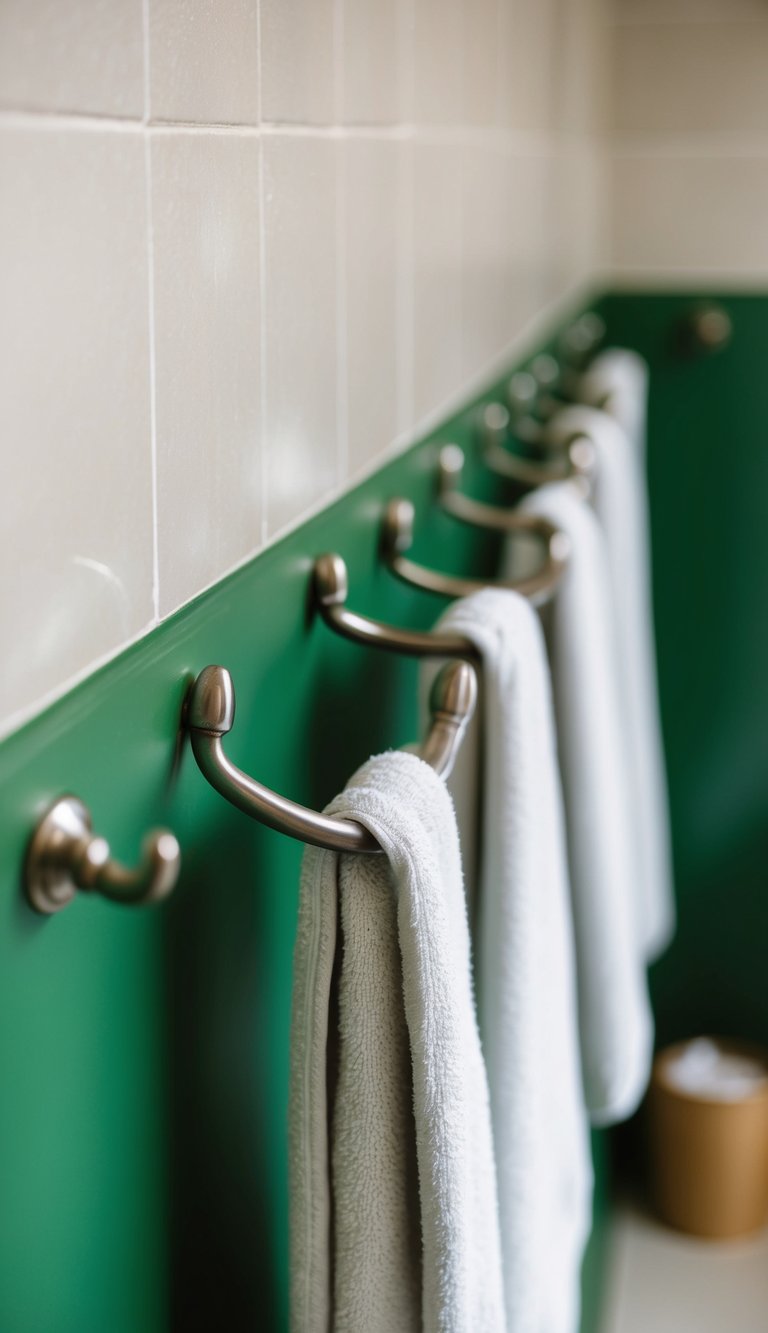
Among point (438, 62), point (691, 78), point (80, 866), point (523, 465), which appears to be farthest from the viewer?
point (691, 78)

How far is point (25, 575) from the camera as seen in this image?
385 mm

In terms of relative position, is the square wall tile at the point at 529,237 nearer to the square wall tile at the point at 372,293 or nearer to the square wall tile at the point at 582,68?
the square wall tile at the point at 582,68

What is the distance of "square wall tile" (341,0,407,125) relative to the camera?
0.66m

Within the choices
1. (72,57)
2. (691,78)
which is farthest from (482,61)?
(691,78)

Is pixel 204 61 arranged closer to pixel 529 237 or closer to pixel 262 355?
pixel 262 355

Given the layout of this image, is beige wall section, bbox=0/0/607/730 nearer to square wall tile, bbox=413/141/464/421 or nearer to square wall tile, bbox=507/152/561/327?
square wall tile, bbox=413/141/464/421

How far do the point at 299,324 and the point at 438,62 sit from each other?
0.99 feet

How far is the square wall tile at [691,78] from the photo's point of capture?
1.73 metres

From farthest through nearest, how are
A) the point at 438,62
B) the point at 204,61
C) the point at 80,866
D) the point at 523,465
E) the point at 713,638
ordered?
the point at 713,638, the point at 523,465, the point at 438,62, the point at 204,61, the point at 80,866

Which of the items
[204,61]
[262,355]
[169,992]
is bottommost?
[169,992]

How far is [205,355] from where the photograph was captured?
0.51 metres

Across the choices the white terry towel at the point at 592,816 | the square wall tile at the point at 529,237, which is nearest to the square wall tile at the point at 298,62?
the white terry towel at the point at 592,816

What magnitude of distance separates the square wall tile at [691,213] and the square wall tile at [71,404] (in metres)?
1.49

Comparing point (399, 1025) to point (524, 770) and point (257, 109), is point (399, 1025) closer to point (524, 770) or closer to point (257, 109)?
point (524, 770)
